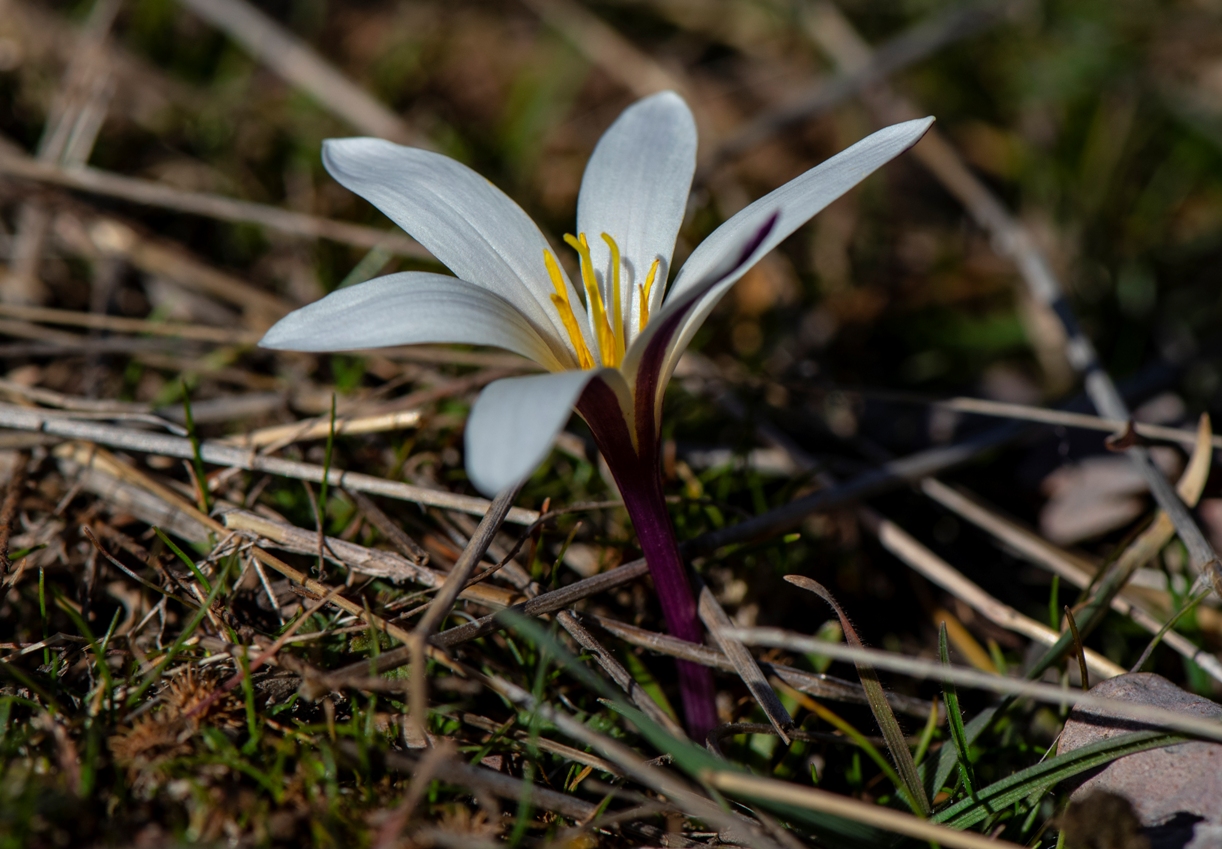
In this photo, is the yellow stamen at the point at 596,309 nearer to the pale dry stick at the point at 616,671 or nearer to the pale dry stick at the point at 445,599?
the pale dry stick at the point at 445,599

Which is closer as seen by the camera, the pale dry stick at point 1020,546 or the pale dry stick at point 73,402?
the pale dry stick at point 1020,546

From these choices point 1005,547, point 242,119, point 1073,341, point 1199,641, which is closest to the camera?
point 1199,641

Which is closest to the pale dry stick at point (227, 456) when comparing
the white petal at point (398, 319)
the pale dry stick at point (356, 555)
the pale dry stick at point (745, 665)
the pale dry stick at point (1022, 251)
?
the pale dry stick at point (356, 555)

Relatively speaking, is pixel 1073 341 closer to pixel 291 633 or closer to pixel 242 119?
pixel 291 633

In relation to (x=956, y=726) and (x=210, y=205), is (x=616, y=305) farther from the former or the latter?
(x=210, y=205)

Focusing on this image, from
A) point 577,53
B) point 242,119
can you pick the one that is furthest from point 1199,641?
point 242,119
